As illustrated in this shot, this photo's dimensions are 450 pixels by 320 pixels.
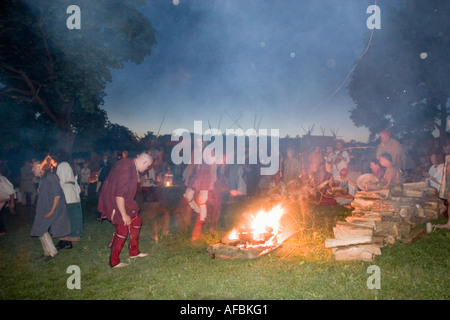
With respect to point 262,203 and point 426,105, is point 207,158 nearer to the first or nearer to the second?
point 262,203

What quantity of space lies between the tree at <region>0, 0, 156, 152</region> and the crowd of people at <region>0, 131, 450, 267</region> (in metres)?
3.58

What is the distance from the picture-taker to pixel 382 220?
6.56 meters

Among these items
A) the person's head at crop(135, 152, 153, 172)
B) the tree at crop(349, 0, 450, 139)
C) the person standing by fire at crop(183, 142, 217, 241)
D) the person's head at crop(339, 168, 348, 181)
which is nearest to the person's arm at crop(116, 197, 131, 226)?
the person's head at crop(135, 152, 153, 172)

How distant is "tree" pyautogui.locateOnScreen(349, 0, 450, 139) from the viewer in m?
19.9

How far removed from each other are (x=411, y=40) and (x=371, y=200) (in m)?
19.1

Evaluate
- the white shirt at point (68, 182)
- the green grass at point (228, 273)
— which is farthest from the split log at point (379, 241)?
the white shirt at point (68, 182)

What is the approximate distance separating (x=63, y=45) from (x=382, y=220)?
12040 millimetres

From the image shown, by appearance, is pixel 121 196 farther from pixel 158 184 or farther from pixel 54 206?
pixel 158 184

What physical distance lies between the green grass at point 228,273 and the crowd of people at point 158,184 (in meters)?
0.52

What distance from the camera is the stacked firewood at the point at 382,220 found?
5.54 m

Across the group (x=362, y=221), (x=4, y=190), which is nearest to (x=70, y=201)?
(x=4, y=190)
